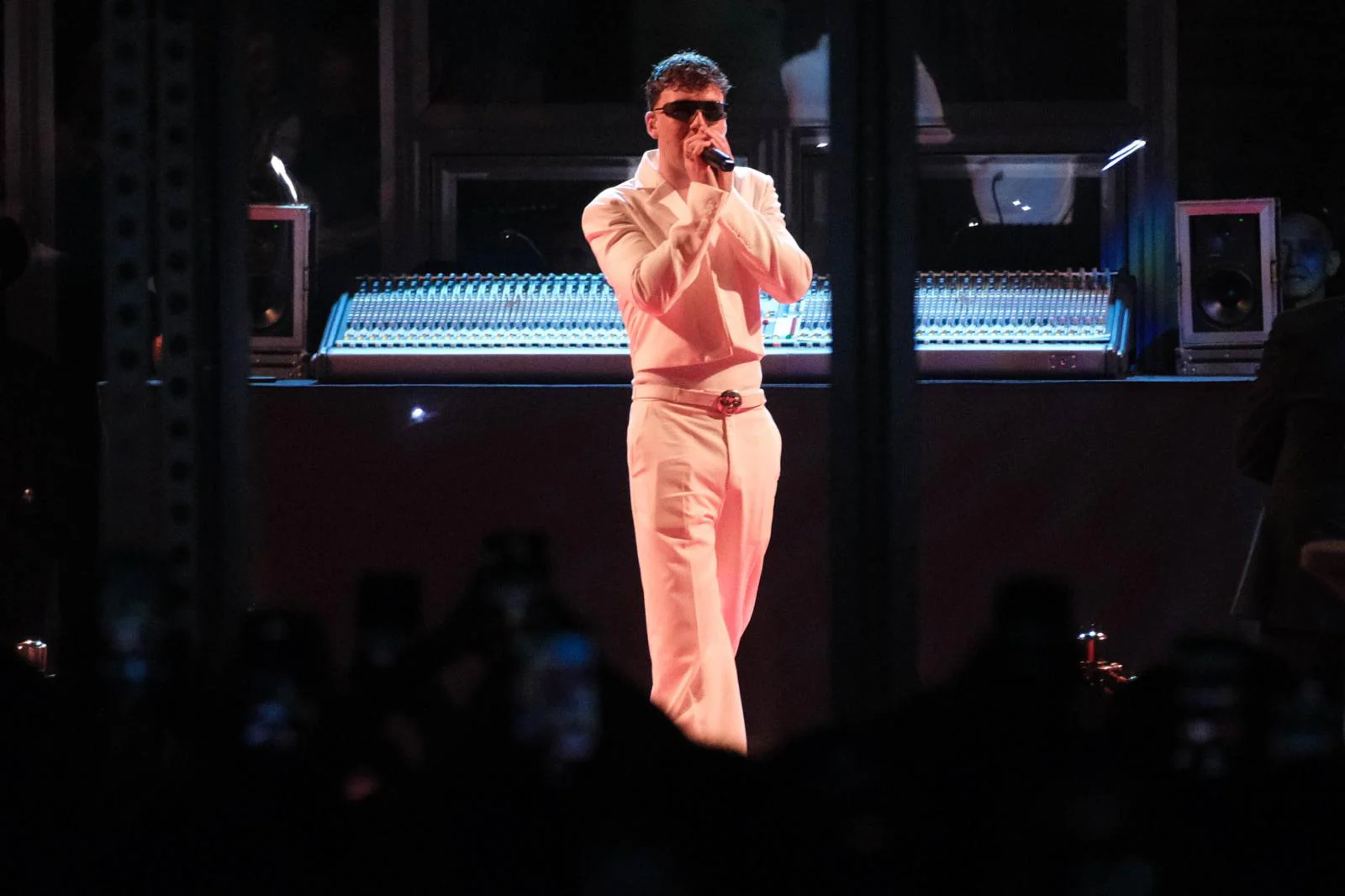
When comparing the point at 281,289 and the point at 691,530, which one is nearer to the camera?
the point at 691,530

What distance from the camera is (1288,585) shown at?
3.73 meters

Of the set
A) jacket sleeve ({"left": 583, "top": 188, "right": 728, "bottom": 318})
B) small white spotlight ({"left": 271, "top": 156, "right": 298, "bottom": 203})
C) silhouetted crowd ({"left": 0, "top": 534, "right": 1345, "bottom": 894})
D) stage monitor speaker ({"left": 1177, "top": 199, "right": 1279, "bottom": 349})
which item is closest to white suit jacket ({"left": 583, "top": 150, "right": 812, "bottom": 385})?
jacket sleeve ({"left": 583, "top": 188, "right": 728, "bottom": 318})

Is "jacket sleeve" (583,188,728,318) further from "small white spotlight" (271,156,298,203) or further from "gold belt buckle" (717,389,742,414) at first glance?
"small white spotlight" (271,156,298,203)

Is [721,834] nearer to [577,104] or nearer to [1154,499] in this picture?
[1154,499]

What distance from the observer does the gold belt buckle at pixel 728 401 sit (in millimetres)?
3252

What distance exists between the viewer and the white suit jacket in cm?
317

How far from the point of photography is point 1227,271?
15.2 ft

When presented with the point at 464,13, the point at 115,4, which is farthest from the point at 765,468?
the point at 464,13

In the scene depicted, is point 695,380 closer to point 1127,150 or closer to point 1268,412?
point 1268,412

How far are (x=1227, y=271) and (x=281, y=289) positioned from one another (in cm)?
294

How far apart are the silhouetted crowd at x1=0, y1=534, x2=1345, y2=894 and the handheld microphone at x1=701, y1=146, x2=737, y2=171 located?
2114mm

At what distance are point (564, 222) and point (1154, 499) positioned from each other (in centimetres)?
226

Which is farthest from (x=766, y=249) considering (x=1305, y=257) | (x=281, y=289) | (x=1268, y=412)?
(x=1305, y=257)

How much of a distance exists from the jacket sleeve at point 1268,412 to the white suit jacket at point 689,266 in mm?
1236
